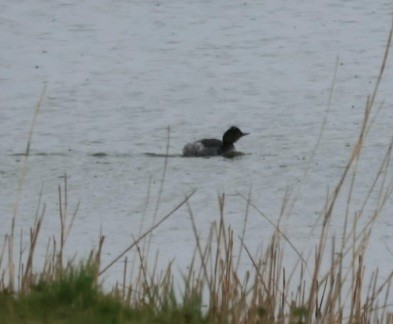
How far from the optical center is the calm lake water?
9.48 m

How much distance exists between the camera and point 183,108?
13438 millimetres

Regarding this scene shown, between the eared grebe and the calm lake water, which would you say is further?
the eared grebe

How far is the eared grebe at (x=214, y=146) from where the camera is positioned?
11562 mm

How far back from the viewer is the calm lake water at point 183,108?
948 cm

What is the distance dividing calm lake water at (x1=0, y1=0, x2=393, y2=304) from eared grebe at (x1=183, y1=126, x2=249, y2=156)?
0.13 metres

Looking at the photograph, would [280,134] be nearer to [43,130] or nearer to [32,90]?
[43,130]

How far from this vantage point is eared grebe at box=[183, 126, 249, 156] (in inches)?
455

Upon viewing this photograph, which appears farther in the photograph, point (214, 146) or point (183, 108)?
point (183, 108)

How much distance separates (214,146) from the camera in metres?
11.8

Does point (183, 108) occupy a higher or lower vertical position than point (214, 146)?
higher

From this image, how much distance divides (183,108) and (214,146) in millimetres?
1725

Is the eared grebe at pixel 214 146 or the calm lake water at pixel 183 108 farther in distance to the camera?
the eared grebe at pixel 214 146

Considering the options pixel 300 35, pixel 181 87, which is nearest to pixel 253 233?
pixel 181 87

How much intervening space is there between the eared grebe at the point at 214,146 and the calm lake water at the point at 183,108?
13cm
